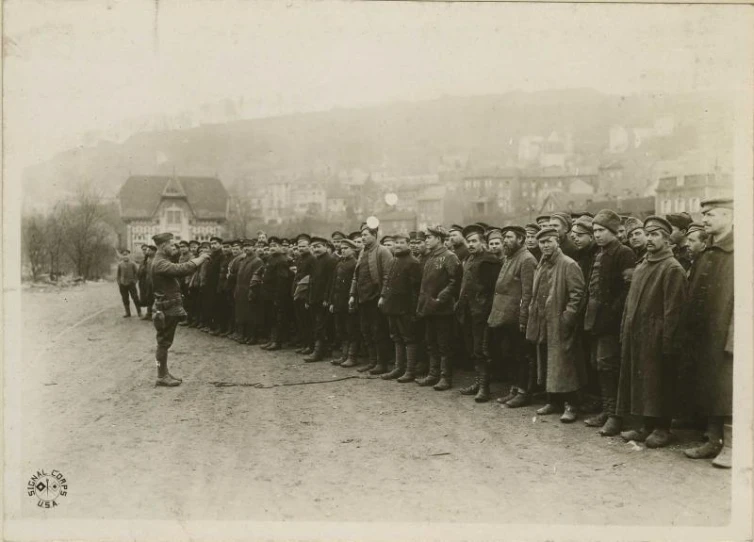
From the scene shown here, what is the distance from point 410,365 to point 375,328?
2.99 feet

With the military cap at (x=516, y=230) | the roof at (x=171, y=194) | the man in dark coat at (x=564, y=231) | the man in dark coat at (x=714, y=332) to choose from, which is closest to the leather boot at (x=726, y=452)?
the man in dark coat at (x=714, y=332)

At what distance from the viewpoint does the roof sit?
22.6 metres

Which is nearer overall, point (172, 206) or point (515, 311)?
point (515, 311)

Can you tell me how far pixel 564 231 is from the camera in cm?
693

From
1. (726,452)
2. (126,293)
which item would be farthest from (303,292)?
(126,293)

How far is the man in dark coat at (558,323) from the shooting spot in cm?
621

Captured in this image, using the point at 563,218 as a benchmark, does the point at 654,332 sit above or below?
below

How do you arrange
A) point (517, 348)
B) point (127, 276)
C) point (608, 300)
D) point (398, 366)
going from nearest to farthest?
point (608, 300)
point (517, 348)
point (398, 366)
point (127, 276)

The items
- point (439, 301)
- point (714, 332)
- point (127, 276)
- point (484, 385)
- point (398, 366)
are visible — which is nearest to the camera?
point (714, 332)

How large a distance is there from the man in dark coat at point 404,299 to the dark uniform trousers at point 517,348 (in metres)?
1.48

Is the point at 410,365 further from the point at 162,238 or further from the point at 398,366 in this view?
the point at 162,238

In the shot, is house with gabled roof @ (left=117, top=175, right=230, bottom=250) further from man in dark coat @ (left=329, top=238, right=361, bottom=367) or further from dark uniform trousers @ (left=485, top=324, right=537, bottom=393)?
dark uniform trousers @ (left=485, top=324, right=537, bottom=393)

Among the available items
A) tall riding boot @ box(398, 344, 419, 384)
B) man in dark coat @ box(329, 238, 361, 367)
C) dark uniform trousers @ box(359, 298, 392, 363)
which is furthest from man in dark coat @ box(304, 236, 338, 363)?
tall riding boot @ box(398, 344, 419, 384)

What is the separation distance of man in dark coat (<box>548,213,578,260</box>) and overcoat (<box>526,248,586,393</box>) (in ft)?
1.49
